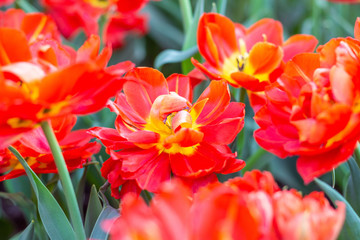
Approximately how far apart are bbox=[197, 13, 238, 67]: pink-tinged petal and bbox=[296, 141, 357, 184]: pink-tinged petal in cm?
23

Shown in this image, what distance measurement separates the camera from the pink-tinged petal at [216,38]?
0.64 m

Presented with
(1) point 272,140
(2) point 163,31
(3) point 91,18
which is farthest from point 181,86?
Result: (2) point 163,31

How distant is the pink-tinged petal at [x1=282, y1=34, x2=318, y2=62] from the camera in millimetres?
661

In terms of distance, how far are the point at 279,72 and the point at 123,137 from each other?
0.75ft

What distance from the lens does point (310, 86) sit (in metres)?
0.45

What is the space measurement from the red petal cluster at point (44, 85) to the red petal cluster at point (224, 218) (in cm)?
12

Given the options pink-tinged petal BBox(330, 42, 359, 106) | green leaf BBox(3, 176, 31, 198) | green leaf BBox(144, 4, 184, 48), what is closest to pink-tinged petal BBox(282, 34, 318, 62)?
pink-tinged petal BBox(330, 42, 359, 106)

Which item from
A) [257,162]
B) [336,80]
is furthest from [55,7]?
[336,80]

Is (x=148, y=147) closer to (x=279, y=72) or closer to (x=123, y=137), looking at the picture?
(x=123, y=137)

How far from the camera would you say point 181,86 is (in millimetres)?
597

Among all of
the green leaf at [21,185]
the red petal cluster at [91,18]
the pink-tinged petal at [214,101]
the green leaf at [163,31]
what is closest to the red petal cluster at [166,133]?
the pink-tinged petal at [214,101]

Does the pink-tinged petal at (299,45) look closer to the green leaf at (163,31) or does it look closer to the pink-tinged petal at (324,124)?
the pink-tinged petal at (324,124)

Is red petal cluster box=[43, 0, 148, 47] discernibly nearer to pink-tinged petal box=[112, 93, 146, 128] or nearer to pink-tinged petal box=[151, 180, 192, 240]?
pink-tinged petal box=[112, 93, 146, 128]

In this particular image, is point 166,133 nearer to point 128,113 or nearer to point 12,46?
point 128,113
